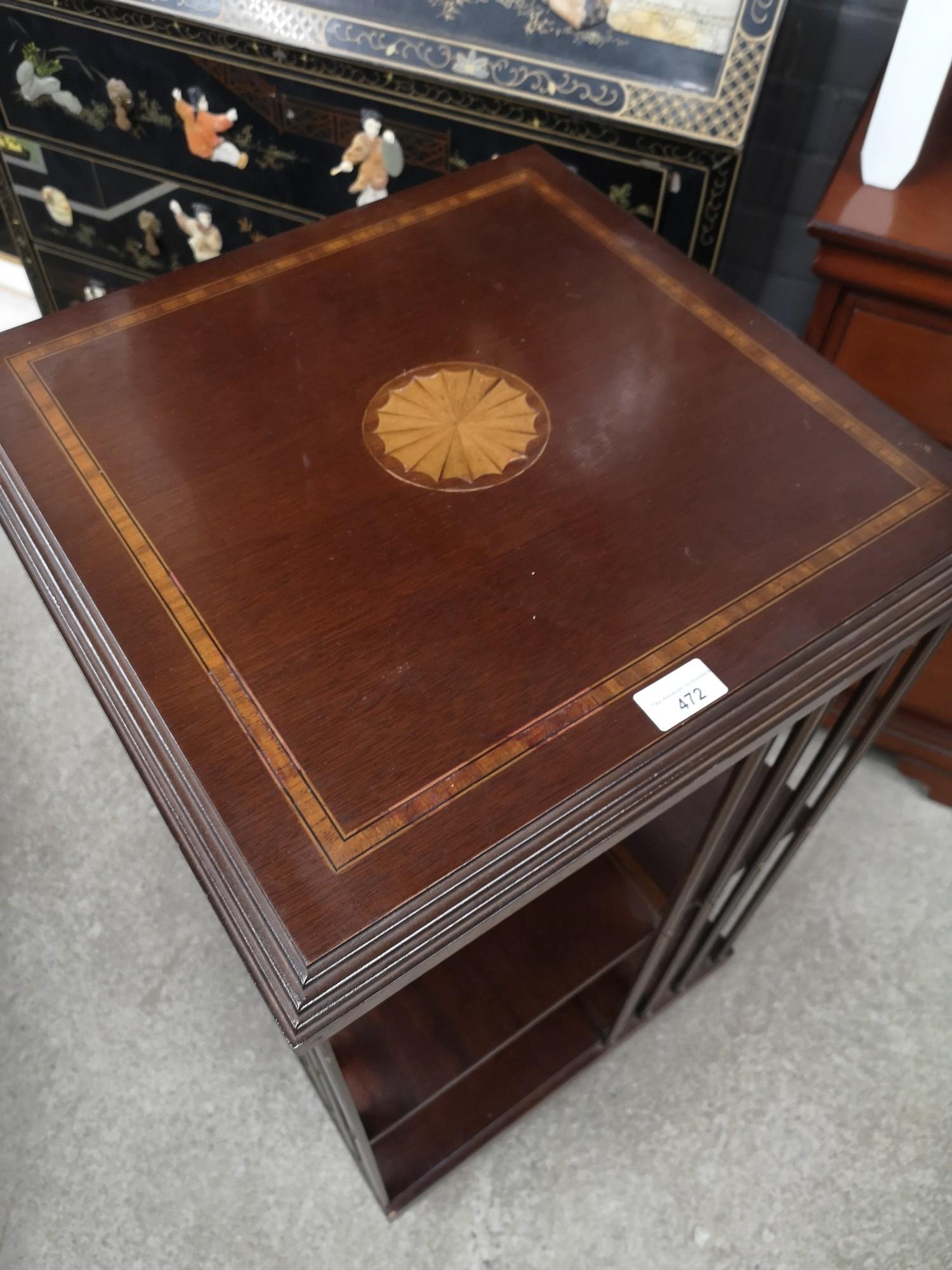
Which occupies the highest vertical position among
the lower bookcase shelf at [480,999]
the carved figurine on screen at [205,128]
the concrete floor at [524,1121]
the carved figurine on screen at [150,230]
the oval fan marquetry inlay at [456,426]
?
the oval fan marquetry inlay at [456,426]

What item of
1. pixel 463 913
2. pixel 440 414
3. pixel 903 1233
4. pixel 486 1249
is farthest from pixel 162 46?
pixel 903 1233

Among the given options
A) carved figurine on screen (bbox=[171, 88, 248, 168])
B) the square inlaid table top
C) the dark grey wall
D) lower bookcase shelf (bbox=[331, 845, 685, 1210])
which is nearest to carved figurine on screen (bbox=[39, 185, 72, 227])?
carved figurine on screen (bbox=[171, 88, 248, 168])

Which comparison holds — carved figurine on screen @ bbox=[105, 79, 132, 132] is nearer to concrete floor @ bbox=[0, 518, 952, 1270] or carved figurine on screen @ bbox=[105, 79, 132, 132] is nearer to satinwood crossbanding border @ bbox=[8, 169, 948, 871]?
satinwood crossbanding border @ bbox=[8, 169, 948, 871]

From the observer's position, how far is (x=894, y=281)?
961mm

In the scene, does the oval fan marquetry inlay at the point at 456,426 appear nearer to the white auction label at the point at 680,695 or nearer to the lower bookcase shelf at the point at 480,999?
the white auction label at the point at 680,695

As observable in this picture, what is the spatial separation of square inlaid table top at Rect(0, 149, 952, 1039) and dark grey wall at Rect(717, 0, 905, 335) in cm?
42

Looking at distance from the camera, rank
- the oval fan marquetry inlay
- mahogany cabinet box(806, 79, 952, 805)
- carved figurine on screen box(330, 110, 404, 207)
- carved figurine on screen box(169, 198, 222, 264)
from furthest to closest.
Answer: carved figurine on screen box(169, 198, 222, 264) < carved figurine on screen box(330, 110, 404, 207) < mahogany cabinet box(806, 79, 952, 805) < the oval fan marquetry inlay

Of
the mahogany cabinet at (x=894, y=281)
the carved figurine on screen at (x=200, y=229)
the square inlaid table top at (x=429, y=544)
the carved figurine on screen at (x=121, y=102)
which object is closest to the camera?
the square inlaid table top at (x=429, y=544)

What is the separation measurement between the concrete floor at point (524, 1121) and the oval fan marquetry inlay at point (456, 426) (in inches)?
34.4

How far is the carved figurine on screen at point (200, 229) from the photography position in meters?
1.58

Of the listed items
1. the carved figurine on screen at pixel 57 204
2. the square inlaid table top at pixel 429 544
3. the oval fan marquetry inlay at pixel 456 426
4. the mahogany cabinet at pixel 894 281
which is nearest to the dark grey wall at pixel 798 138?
the mahogany cabinet at pixel 894 281

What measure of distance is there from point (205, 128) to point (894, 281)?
3.37 ft

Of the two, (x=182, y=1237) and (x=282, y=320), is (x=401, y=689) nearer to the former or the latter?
(x=282, y=320)

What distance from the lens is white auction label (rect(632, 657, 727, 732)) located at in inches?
26.5
